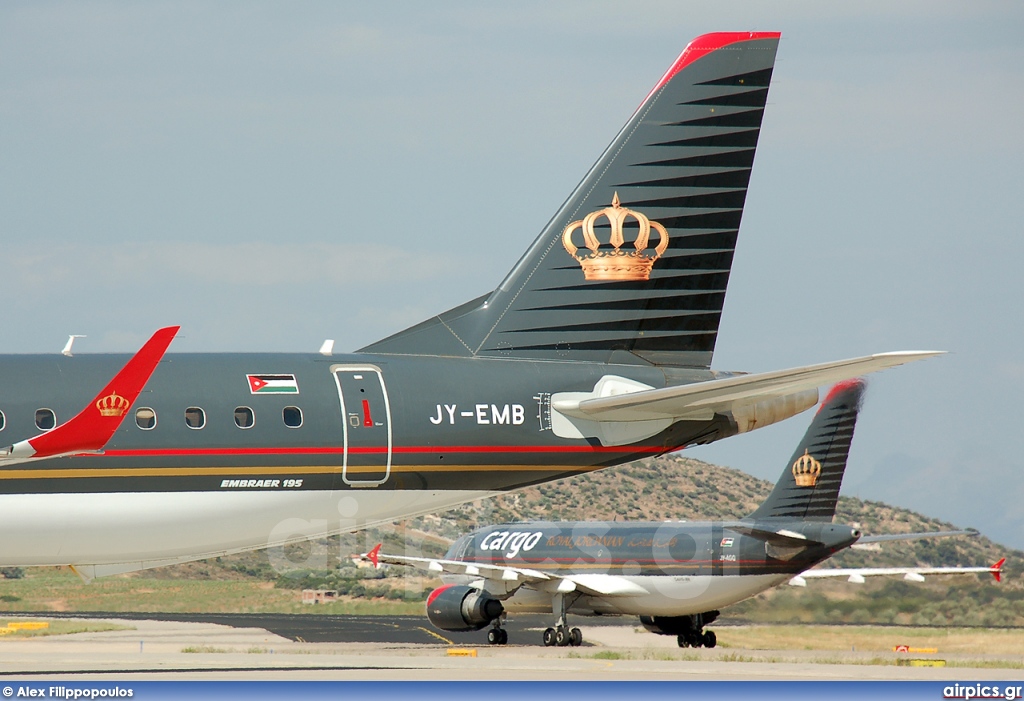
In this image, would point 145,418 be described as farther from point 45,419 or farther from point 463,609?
point 463,609

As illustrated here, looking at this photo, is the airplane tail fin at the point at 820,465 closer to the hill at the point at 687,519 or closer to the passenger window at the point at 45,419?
the hill at the point at 687,519

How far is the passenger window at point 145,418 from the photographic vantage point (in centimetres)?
1761

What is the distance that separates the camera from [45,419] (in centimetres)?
1739

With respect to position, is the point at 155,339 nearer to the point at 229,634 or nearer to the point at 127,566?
the point at 127,566

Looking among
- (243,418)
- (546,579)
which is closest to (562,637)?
(546,579)

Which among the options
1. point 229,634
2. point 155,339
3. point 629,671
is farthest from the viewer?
point 229,634

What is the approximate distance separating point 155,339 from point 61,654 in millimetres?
19738

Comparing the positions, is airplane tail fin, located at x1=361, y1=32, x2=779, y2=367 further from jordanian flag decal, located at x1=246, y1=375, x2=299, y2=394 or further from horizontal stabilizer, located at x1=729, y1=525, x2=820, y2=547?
horizontal stabilizer, located at x1=729, y1=525, x2=820, y2=547

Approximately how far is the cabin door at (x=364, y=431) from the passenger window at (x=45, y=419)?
12.4ft

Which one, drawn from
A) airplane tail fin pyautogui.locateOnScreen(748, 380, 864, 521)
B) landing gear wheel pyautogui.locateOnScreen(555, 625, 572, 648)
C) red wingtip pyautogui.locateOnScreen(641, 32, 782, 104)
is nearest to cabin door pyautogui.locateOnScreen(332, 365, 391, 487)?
red wingtip pyautogui.locateOnScreen(641, 32, 782, 104)

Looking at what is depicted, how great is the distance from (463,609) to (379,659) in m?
13.1

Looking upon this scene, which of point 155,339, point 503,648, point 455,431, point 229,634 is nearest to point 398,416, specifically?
point 455,431

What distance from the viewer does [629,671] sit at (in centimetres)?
2533

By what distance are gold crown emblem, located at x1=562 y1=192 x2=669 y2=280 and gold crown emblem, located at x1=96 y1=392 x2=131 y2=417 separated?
7.34 meters
